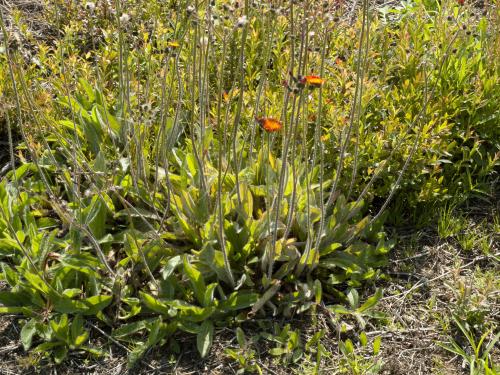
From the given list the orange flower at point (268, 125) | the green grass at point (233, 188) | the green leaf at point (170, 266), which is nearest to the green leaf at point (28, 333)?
the green grass at point (233, 188)

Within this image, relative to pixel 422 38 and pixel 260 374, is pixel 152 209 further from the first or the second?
pixel 422 38

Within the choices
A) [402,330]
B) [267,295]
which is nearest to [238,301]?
[267,295]

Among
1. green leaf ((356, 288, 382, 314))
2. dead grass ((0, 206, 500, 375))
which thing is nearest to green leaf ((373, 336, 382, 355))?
dead grass ((0, 206, 500, 375))

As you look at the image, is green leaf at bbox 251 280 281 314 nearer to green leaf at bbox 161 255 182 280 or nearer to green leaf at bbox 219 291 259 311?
green leaf at bbox 219 291 259 311

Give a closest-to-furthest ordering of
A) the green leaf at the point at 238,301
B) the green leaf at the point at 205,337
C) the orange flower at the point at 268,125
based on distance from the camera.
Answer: the orange flower at the point at 268,125 < the green leaf at the point at 205,337 < the green leaf at the point at 238,301

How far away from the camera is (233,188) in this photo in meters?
2.86

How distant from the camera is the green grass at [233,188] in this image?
2461 millimetres

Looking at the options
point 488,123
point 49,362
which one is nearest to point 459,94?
point 488,123

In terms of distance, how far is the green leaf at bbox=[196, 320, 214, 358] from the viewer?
7.97 ft

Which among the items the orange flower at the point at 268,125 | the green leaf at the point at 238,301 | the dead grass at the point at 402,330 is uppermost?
the orange flower at the point at 268,125

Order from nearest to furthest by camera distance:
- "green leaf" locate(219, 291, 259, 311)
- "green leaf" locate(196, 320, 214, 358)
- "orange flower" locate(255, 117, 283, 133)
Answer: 1. "orange flower" locate(255, 117, 283, 133)
2. "green leaf" locate(196, 320, 214, 358)
3. "green leaf" locate(219, 291, 259, 311)

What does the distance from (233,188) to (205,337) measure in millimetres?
713

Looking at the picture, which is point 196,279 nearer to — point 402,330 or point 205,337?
point 205,337

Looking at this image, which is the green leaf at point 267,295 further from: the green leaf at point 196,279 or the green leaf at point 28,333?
the green leaf at point 28,333
